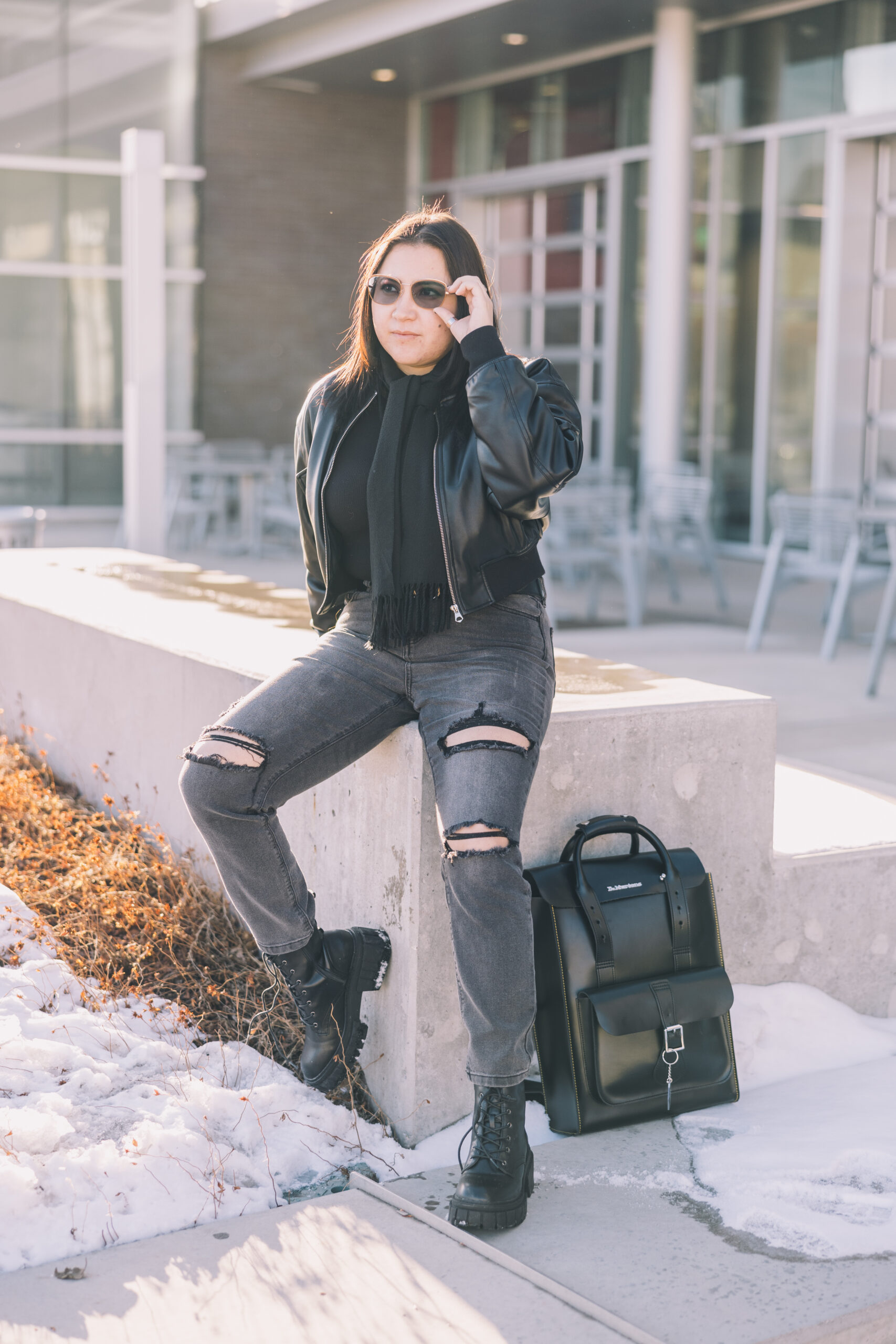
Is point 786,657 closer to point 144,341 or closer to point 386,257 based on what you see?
point 144,341

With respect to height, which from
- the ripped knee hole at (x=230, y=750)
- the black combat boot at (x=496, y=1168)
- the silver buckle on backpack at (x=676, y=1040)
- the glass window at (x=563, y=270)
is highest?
the glass window at (x=563, y=270)

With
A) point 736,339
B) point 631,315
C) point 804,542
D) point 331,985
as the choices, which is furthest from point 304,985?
point 631,315

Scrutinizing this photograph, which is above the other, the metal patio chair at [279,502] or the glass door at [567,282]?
the glass door at [567,282]

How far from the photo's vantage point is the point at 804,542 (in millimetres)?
8484

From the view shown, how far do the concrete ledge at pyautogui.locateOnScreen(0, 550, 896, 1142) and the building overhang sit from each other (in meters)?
9.72

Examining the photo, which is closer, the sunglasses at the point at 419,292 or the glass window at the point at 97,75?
the sunglasses at the point at 419,292

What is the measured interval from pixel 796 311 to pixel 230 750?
34.2 feet

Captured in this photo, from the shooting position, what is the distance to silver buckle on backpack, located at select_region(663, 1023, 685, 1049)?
295 cm

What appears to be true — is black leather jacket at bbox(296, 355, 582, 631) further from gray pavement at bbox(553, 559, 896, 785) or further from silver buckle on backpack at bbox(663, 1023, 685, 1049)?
gray pavement at bbox(553, 559, 896, 785)

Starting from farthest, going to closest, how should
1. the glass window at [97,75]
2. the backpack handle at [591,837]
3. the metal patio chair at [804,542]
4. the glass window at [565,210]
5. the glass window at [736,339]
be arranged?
the glass window at [565,210] → the glass window at [97,75] → the glass window at [736,339] → the metal patio chair at [804,542] → the backpack handle at [591,837]

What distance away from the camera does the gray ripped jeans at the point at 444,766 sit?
2691mm

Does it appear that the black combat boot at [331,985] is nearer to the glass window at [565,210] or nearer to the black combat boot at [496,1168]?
the black combat boot at [496,1168]

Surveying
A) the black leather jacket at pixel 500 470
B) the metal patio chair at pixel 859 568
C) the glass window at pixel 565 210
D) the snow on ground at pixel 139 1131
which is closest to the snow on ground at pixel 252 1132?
the snow on ground at pixel 139 1131

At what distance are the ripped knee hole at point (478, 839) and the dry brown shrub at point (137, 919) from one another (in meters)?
0.79
